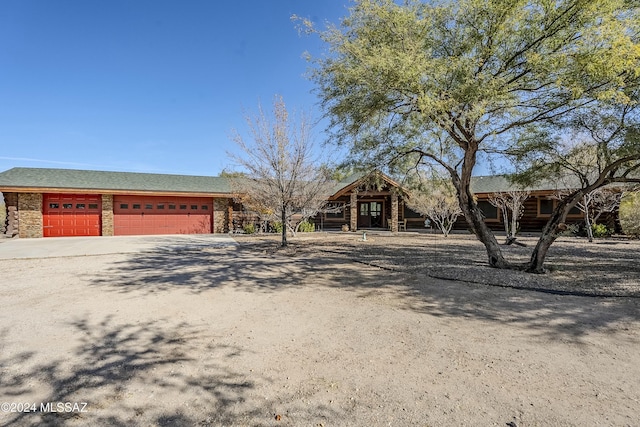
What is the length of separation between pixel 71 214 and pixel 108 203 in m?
1.91

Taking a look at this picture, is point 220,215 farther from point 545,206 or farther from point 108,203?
point 545,206

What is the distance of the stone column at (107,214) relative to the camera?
1823 cm

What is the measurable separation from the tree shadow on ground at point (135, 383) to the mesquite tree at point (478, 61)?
4.91 meters

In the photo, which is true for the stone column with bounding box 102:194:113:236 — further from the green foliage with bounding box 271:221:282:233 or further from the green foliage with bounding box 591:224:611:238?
the green foliage with bounding box 591:224:611:238

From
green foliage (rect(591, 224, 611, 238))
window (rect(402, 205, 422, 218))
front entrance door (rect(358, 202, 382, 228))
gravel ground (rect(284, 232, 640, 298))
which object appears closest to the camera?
gravel ground (rect(284, 232, 640, 298))

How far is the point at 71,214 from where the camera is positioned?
706 inches

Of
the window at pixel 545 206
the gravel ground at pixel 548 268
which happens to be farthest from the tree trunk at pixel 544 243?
the window at pixel 545 206

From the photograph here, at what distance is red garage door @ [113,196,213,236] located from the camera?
742 inches

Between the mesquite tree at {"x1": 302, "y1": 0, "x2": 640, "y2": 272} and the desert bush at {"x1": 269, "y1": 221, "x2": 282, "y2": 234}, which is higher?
the mesquite tree at {"x1": 302, "y1": 0, "x2": 640, "y2": 272}

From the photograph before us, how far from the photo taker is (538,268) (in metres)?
7.65

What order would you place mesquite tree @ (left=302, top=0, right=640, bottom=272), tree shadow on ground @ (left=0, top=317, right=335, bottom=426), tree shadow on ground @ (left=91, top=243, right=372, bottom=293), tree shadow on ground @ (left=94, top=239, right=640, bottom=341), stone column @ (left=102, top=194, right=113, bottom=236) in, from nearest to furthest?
1. tree shadow on ground @ (left=0, top=317, right=335, bottom=426)
2. tree shadow on ground @ (left=94, top=239, right=640, bottom=341)
3. mesquite tree @ (left=302, top=0, right=640, bottom=272)
4. tree shadow on ground @ (left=91, top=243, right=372, bottom=293)
5. stone column @ (left=102, top=194, right=113, bottom=236)

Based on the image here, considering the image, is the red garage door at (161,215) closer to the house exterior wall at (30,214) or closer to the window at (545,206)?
the house exterior wall at (30,214)

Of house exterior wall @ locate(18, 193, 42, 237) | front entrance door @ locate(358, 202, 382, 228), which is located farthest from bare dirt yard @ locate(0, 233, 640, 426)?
front entrance door @ locate(358, 202, 382, 228)

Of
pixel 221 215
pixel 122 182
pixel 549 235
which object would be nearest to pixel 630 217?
pixel 549 235
